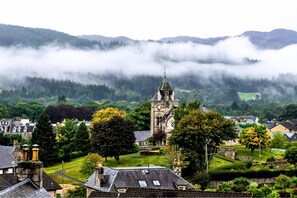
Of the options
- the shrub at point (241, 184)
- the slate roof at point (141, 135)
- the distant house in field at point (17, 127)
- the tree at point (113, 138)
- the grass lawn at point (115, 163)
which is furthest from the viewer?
the distant house in field at point (17, 127)

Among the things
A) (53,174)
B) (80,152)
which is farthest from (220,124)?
(80,152)

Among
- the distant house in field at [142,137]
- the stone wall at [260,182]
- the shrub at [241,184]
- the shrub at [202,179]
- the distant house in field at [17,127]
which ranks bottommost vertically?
the distant house in field at [17,127]

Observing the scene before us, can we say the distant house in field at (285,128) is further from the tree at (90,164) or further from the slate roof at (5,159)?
the slate roof at (5,159)

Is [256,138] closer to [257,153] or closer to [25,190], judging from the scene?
[257,153]

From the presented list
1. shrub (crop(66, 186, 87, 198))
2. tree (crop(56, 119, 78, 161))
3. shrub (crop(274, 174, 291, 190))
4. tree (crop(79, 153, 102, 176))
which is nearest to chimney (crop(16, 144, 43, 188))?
shrub (crop(66, 186, 87, 198))

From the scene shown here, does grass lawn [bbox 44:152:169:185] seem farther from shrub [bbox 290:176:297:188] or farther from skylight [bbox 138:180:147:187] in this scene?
skylight [bbox 138:180:147:187]

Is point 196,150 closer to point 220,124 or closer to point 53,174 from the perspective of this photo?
point 220,124

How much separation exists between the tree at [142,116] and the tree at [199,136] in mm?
38018

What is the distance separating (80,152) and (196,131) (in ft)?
107

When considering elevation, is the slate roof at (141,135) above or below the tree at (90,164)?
below

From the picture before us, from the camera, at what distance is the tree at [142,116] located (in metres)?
115

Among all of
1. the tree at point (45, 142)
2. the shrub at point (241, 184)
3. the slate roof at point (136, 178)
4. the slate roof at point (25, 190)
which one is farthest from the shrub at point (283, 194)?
the tree at point (45, 142)

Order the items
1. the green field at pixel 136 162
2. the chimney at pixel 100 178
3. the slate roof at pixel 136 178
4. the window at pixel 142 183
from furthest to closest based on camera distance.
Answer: the green field at pixel 136 162
the chimney at pixel 100 178
the window at pixel 142 183
the slate roof at pixel 136 178

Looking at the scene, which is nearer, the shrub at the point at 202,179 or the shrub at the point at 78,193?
the shrub at the point at 78,193
